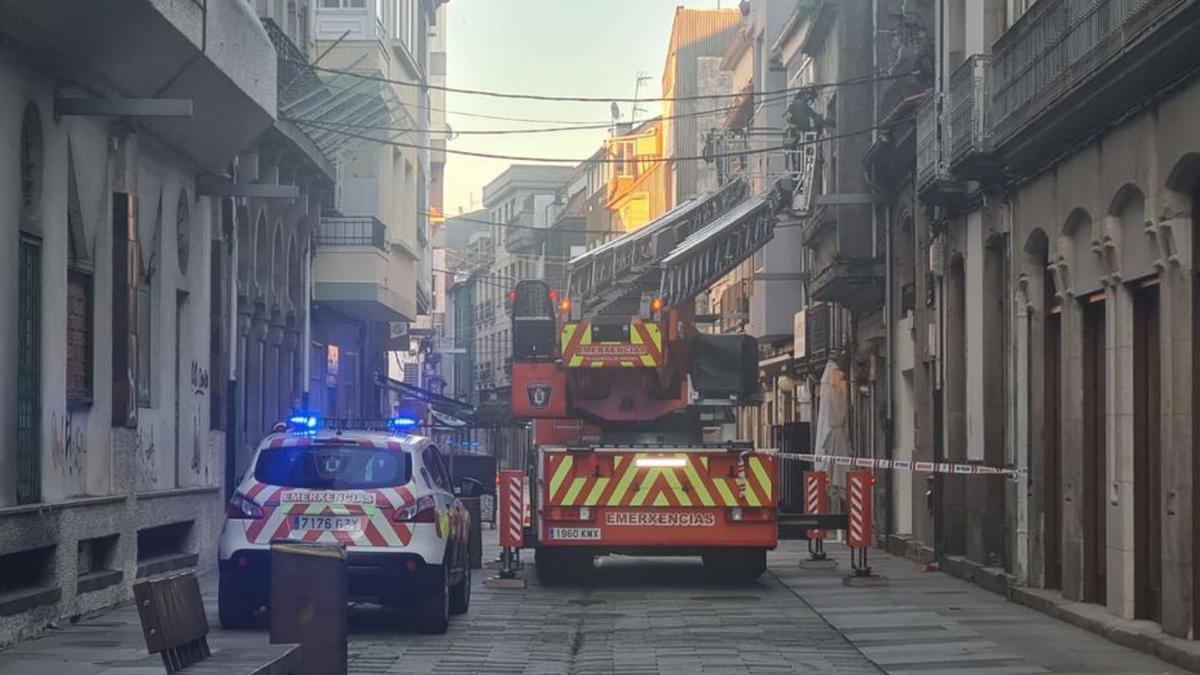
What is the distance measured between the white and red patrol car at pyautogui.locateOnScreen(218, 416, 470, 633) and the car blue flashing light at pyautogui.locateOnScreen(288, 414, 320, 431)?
50cm

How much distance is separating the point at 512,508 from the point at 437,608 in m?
5.62

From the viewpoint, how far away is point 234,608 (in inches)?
642

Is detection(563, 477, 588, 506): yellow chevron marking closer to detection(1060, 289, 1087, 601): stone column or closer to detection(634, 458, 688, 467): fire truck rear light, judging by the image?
detection(634, 458, 688, 467): fire truck rear light

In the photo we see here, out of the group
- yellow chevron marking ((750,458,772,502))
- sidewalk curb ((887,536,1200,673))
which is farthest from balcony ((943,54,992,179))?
sidewalk curb ((887,536,1200,673))

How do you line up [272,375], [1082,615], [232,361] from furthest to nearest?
[272,375]
[232,361]
[1082,615]

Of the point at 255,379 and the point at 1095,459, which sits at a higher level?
the point at 255,379

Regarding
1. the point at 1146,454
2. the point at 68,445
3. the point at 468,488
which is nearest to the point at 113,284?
the point at 68,445

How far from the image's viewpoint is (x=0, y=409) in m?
16.0

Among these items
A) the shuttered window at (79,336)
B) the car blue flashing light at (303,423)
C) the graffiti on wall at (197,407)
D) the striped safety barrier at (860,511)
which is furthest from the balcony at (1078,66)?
the graffiti on wall at (197,407)

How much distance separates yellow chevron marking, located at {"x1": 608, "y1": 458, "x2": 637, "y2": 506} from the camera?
21.5 meters

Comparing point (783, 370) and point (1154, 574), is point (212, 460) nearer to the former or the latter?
point (1154, 574)

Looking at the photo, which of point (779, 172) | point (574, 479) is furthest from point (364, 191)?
point (574, 479)

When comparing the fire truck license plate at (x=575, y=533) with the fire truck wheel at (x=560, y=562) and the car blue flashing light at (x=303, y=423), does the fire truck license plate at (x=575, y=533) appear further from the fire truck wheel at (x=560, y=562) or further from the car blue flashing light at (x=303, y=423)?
the car blue flashing light at (x=303, y=423)

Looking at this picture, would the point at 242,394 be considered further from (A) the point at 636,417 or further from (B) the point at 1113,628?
(B) the point at 1113,628
